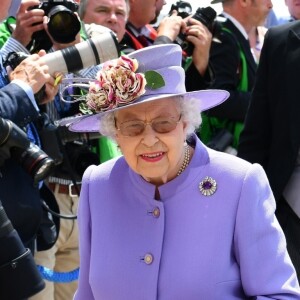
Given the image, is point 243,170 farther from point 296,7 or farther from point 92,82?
point 296,7

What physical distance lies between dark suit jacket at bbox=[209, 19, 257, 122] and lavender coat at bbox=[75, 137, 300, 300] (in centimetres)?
236

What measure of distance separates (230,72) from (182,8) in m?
0.54

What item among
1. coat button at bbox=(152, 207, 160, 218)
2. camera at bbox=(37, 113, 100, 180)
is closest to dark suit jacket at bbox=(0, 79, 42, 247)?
camera at bbox=(37, 113, 100, 180)

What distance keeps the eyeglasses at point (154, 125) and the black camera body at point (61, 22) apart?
58.9 inches

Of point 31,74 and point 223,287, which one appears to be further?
point 31,74

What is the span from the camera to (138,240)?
257cm

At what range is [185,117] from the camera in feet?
8.48

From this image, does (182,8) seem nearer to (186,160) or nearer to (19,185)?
(19,185)

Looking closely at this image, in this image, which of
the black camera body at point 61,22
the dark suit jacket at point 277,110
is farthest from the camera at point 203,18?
the dark suit jacket at point 277,110

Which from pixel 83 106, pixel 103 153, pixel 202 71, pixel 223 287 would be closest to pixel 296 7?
pixel 202 71

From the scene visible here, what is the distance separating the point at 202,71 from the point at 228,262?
8.56ft

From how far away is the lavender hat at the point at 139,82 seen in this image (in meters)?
2.52

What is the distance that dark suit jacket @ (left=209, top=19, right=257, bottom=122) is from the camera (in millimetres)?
4969

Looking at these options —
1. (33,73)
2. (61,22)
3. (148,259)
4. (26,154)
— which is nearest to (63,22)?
(61,22)
